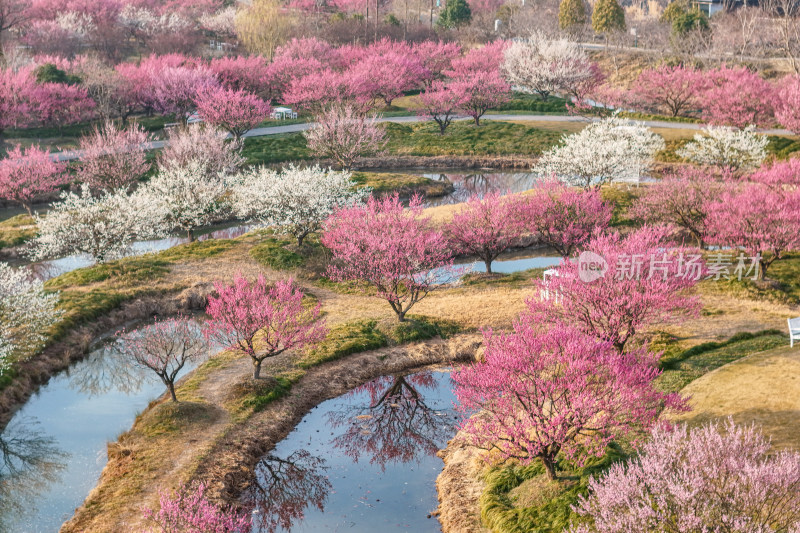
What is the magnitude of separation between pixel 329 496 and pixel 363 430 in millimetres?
4024

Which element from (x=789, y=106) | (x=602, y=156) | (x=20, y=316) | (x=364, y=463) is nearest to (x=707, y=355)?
→ (x=364, y=463)

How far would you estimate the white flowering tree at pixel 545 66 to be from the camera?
7950cm

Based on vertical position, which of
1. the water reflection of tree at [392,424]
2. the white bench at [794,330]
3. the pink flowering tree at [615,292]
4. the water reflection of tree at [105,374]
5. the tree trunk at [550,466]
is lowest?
the water reflection of tree at [105,374]

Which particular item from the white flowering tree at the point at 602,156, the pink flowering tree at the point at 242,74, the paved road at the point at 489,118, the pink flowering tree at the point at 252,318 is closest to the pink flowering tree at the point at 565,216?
the white flowering tree at the point at 602,156

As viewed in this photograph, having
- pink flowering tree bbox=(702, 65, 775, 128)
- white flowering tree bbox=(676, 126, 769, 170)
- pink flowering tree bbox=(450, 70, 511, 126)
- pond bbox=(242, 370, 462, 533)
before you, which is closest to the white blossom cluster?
pink flowering tree bbox=(450, 70, 511, 126)

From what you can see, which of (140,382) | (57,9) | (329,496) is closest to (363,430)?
(329,496)

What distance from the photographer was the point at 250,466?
898 inches

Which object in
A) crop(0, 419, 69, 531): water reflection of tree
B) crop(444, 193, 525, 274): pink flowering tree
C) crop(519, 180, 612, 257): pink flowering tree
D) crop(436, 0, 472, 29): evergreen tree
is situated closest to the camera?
crop(0, 419, 69, 531): water reflection of tree

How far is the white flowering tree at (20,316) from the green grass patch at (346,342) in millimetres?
10500

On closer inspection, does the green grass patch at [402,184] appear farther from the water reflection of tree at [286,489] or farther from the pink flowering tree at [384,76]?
the water reflection of tree at [286,489]

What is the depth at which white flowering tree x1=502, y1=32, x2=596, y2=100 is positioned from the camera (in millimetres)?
79500

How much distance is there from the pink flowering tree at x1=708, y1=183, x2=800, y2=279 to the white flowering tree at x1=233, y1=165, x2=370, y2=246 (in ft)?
62.7

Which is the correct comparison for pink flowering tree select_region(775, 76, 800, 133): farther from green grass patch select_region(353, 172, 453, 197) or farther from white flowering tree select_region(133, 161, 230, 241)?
white flowering tree select_region(133, 161, 230, 241)

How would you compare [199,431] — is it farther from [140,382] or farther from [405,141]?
[405,141]
